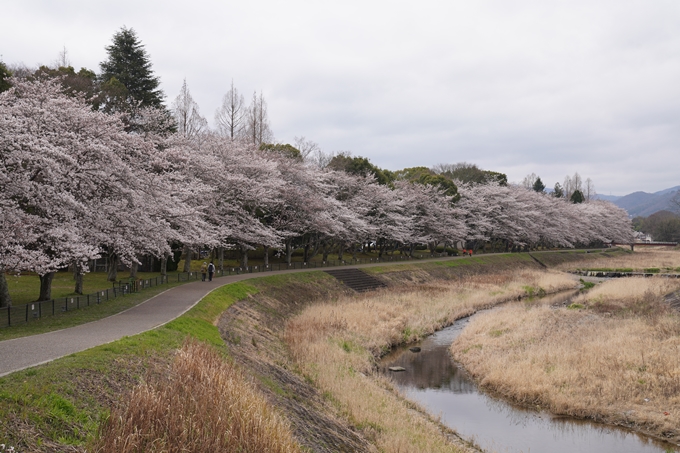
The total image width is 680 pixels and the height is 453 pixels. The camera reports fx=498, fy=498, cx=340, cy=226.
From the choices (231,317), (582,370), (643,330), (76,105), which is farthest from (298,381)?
(643,330)

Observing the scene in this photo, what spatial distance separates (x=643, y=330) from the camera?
80.4ft

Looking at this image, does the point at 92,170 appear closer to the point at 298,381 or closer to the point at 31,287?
the point at 298,381

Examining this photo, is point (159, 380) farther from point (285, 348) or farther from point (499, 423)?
point (285, 348)

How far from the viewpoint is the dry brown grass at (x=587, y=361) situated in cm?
1659

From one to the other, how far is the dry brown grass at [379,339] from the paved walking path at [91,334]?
18.9 feet

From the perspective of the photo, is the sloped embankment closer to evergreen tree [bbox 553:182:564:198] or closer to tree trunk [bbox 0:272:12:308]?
tree trunk [bbox 0:272:12:308]

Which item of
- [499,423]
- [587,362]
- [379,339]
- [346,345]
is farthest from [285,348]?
[587,362]

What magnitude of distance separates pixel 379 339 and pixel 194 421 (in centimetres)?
1837

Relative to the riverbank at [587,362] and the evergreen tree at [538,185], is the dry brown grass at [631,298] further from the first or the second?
the evergreen tree at [538,185]

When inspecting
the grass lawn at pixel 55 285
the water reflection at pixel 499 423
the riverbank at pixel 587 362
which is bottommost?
the water reflection at pixel 499 423

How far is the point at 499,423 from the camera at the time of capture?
54.8ft

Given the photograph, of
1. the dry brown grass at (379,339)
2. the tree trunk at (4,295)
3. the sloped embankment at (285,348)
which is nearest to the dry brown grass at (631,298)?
the dry brown grass at (379,339)

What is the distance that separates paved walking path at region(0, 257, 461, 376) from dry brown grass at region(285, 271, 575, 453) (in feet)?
18.9

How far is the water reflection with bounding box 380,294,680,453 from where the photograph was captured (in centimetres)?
1480
